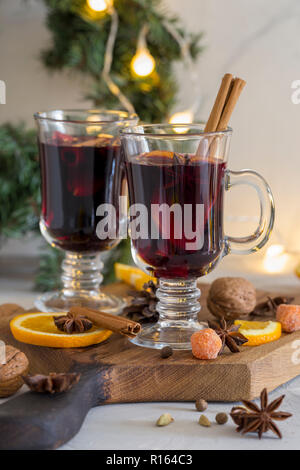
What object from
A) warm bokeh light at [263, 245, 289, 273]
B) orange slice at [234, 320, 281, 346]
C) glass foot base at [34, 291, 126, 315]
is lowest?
warm bokeh light at [263, 245, 289, 273]

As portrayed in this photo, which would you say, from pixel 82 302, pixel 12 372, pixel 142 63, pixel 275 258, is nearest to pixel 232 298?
pixel 82 302

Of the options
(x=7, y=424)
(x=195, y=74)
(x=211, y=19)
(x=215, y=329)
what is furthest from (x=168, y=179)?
(x=211, y=19)

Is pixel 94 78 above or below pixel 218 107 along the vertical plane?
above

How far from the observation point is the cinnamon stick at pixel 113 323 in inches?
58.9

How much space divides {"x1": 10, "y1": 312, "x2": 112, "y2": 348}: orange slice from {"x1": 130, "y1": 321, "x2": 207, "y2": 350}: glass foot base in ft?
0.27

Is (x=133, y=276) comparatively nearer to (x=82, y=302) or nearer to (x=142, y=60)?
(x=82, y=302)

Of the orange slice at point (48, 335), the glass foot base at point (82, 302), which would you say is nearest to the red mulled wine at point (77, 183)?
the glass foot base at point (82, 302)

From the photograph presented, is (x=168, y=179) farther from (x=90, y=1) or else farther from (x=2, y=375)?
(x=90, y=1)

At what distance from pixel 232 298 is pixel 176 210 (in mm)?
318

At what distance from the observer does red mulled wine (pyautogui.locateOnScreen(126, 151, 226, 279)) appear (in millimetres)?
1435

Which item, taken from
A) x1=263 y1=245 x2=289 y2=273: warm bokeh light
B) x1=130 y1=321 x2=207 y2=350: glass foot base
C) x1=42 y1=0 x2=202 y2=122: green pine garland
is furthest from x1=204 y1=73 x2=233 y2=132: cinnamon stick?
x1=263 y1=245 x2=289 y2=273: warm bokeh light

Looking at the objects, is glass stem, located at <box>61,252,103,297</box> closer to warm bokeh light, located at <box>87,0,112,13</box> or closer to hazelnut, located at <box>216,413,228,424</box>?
hazelnut, located at <box>216,413,228,424</box>

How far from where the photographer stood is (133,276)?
201 centimetres

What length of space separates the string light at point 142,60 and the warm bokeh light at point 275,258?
886 mm
